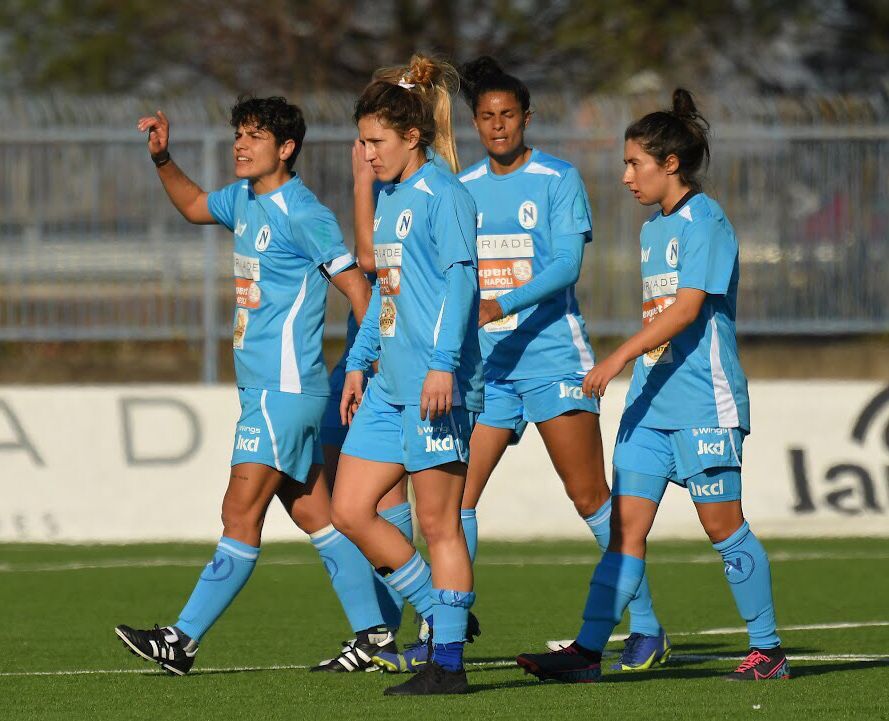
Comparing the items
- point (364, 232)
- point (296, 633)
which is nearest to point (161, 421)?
point (296, 633)

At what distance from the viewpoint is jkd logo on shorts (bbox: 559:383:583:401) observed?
6.74 meters

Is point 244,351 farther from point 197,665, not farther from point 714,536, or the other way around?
point 714,536

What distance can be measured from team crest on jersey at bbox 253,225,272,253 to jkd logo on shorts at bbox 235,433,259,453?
0.67 meters

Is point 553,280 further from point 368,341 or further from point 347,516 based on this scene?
point 347,516

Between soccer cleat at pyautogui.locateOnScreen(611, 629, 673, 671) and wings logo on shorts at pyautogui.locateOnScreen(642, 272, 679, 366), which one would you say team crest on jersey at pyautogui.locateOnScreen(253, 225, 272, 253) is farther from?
soccer cleat at pyautogui.locateOnScreen(611, 629, 673, 671)

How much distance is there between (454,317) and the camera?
18.2 feet

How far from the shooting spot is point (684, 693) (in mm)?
5832

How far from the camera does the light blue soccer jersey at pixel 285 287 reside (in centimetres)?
639

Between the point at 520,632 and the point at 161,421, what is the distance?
4.25 metres

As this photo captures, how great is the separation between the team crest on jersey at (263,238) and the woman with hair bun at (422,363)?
0.64 m

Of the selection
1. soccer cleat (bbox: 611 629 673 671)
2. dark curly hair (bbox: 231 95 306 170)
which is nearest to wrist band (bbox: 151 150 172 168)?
dark curly hair (bbox: 231 95 306 170)

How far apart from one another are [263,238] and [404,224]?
2.81ft

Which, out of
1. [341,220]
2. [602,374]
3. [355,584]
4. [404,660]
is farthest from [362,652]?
[341,220]

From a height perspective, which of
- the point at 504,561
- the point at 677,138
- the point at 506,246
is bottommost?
the point at 504,561
